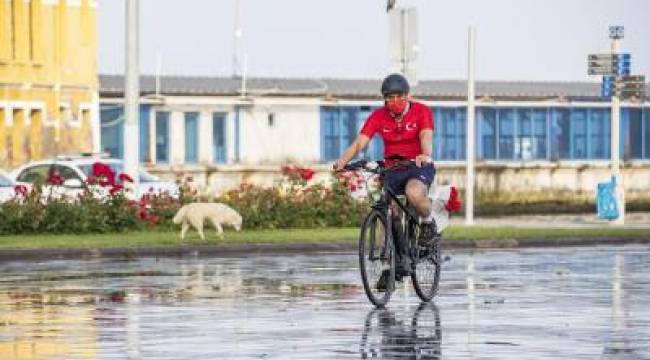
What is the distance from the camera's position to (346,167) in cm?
2041

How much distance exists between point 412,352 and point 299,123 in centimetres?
6648

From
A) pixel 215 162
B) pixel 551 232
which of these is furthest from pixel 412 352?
pixel 215 162

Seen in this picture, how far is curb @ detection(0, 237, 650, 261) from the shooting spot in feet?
107

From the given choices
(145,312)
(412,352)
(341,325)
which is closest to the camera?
(412,352)

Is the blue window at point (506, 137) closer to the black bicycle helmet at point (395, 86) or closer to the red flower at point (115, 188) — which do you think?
the red flower at point (115, 188)

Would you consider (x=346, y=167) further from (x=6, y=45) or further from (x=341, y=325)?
(x=6, y=45)

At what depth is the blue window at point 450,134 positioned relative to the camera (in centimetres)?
8256

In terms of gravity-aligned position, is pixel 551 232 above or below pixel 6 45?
below

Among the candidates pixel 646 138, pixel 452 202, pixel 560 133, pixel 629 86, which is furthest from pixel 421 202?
pixel 646 138

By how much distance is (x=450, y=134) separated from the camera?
3273 inches

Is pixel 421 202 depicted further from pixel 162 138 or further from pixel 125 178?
pixel 162 138

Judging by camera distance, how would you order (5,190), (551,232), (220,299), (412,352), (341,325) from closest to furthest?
1. (412,352)
2. (341,325)
3. (220,299)
4. (551,232)
5. (5,190)

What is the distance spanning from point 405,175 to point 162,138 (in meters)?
59.0

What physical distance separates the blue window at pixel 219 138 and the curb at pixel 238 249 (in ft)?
144
